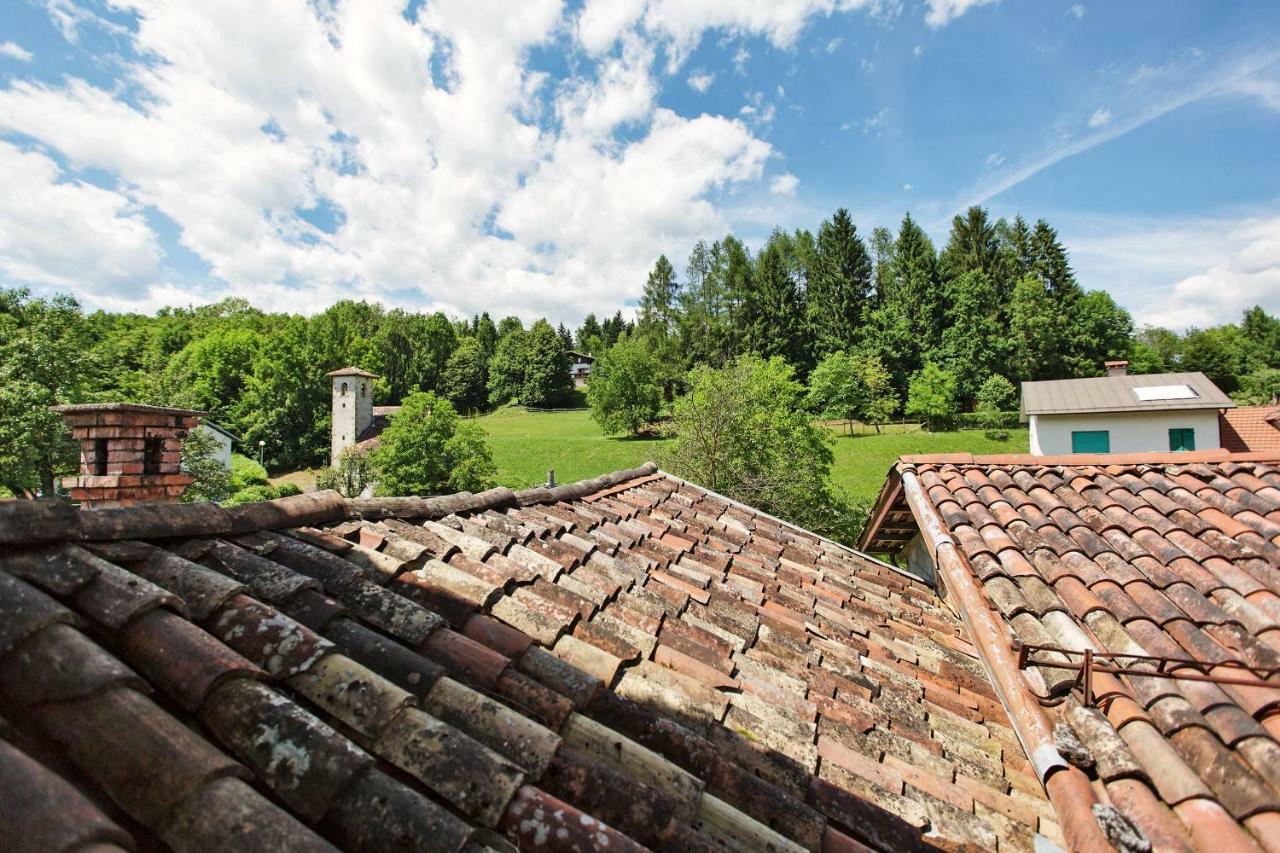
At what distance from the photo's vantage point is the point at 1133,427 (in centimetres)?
2403

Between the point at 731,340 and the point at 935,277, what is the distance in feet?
65.6

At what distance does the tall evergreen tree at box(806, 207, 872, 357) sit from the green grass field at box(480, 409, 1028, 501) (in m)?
14.3

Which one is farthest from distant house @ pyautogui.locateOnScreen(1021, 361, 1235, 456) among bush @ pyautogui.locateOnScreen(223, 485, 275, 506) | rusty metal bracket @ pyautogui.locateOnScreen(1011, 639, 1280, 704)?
bush @ pyautogui.locateOnScreen(223, 485, 275, 506)

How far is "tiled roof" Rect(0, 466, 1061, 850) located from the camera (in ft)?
4.25

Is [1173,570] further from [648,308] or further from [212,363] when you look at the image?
[212,363]

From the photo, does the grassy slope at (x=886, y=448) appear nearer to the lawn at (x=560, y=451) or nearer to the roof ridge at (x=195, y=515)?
the lawn at (x=560, y=451)

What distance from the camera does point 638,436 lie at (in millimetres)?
49125

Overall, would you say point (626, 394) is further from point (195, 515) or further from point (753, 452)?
point (195, 515)

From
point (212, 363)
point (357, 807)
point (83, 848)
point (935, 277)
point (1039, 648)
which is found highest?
point (935, 277)

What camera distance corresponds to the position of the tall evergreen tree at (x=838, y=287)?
2175 inches

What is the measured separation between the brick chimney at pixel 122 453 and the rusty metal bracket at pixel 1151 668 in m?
6.92

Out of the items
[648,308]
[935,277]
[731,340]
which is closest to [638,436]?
[731,340]

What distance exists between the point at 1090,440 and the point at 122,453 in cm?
3115

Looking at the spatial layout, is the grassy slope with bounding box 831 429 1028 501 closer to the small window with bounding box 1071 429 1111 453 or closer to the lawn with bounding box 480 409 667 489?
the small window with bounding box 1071 429 1111 453
